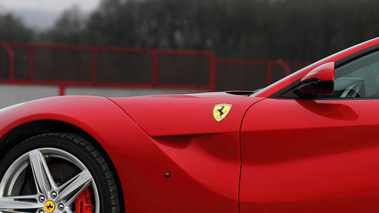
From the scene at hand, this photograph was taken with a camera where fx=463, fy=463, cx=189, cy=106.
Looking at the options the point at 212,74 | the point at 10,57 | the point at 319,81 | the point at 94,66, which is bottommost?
the point at 319,81

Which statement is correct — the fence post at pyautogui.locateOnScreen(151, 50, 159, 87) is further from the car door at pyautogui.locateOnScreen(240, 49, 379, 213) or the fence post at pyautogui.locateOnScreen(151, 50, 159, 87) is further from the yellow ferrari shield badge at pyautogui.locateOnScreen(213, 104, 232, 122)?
the car door at pyautogui.locateOnScreen(240, 49, 379, 213)

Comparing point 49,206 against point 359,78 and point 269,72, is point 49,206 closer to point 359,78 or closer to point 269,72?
point 359,78

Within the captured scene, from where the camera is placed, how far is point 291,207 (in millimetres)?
2260

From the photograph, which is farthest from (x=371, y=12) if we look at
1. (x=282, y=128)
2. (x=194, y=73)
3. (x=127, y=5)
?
(x=282, y=128)

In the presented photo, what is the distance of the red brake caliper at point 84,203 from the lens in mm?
2518

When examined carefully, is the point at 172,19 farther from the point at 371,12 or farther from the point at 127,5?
the point at 371,12

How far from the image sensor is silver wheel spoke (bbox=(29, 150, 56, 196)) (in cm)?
252

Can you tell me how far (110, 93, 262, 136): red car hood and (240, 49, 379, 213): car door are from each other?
9 centimetres

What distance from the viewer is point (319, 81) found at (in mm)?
2320

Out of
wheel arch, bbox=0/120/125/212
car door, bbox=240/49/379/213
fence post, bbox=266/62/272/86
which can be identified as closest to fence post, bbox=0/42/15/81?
fence post, bbox=266/62/272/86

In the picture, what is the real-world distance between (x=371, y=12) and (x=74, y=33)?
2949 centimetres

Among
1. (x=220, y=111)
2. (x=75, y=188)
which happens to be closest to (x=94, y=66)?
(x=75, y=188)

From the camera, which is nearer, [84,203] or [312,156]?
[312,156]

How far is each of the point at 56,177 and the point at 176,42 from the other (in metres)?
43.9
